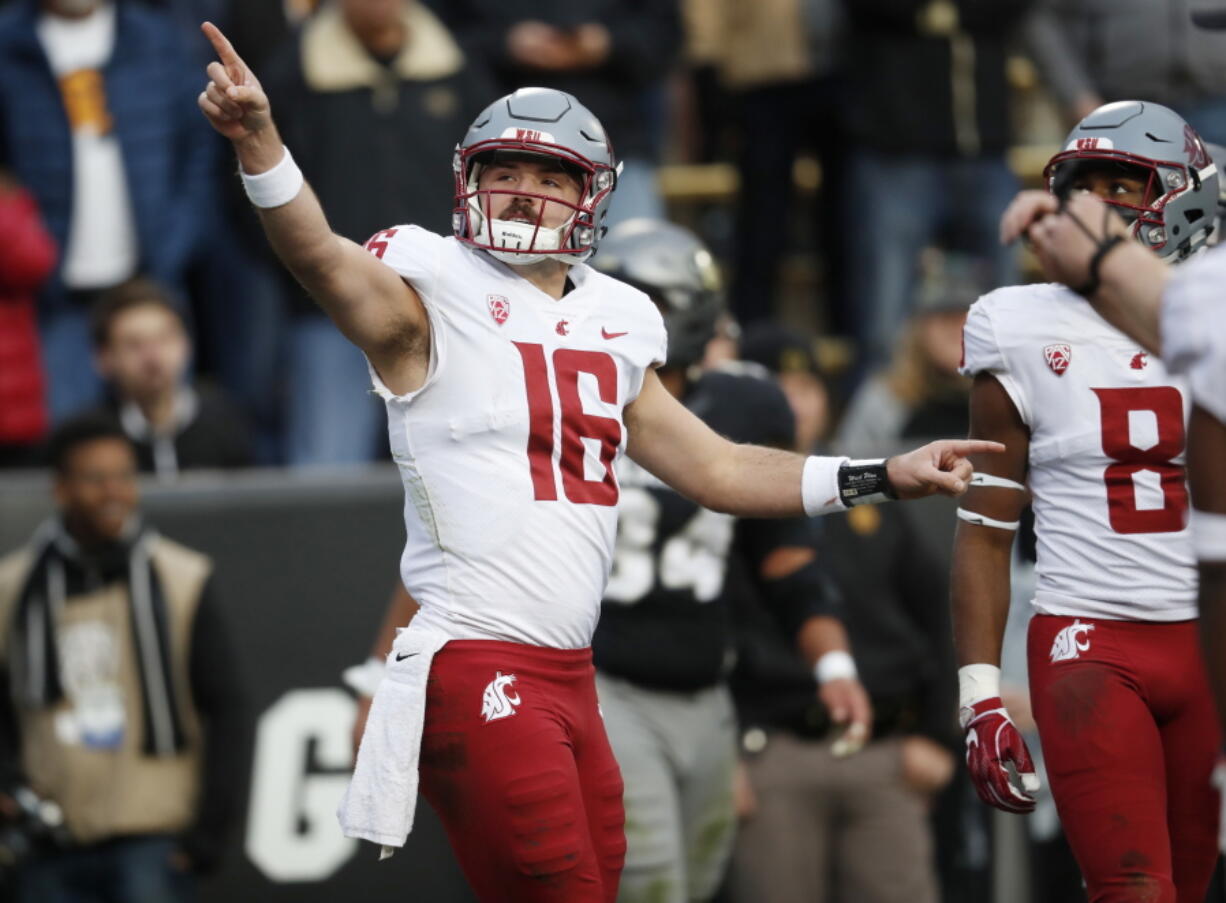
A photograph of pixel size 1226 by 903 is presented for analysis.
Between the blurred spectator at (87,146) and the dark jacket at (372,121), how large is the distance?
0.57 metres

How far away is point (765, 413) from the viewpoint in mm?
6398

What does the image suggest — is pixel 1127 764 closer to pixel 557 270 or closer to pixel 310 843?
pixel 557 270

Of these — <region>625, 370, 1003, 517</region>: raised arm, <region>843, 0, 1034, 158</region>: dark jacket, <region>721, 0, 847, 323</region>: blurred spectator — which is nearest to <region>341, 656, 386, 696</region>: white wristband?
<region>625, 370, 1003, 517</region>: raised arm

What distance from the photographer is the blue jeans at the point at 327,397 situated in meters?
8.43

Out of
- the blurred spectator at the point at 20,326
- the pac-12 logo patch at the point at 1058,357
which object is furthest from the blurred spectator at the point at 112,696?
the pac-12 logo patch at the point at 1058,357

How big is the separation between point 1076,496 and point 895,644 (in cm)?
256

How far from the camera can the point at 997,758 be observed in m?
4.81

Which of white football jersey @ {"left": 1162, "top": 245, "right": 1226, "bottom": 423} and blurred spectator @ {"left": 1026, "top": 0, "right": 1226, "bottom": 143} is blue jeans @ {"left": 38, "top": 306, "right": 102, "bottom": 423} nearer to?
blurred spectator @ {"left": 1026, "top": 0, "right": 1226, "bottom": 143}

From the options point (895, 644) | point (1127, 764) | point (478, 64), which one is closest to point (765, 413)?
point (895, 644)

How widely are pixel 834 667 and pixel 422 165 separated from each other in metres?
2.84

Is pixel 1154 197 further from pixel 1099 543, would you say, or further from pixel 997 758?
pixel 997 758

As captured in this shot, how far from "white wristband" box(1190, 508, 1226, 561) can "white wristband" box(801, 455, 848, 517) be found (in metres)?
1.22

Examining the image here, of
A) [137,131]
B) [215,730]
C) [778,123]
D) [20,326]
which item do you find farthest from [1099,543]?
[778,123]

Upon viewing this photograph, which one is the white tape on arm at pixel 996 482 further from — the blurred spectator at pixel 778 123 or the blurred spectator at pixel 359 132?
the blurred spectator at pixel 778 123
